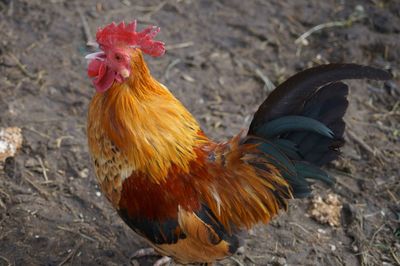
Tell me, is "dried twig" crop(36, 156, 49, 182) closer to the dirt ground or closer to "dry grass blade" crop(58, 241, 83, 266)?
the dirt ground

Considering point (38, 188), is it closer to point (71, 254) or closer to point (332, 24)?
point (71, 254)

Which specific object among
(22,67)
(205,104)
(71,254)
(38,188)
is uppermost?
(205,104)

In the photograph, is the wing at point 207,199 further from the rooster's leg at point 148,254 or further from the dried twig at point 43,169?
the dried twig at point 43,169

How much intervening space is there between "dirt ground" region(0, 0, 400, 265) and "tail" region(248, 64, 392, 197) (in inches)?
44.3

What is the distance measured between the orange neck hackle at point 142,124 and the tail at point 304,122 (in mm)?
493

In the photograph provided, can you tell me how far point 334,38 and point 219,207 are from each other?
10.7 feet

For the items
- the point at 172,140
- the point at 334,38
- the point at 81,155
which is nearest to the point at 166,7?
the point at 334,38

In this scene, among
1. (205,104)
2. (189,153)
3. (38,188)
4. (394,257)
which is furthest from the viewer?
(205,104)

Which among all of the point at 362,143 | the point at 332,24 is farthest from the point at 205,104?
the point at 332,24

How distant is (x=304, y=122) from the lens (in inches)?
123

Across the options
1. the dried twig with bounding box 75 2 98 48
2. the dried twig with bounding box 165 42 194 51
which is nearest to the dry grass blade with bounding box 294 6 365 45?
the dried twig with bounding box 165 42 194 51

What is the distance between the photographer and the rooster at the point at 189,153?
314 cm

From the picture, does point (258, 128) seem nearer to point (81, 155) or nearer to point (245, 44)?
point (81, 155)

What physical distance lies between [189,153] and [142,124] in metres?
0.37
